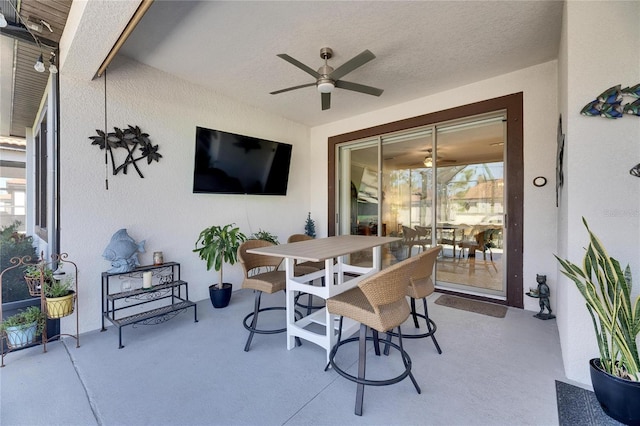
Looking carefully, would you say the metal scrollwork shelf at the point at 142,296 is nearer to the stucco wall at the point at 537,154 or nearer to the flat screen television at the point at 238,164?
the flat screen television at the point at 238,164

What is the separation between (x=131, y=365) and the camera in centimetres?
219

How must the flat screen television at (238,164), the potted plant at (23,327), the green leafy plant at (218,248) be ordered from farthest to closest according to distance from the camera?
the flat screen television at (238,164) < the green leafy plant at (218,248) < the potted plant at (23,327)

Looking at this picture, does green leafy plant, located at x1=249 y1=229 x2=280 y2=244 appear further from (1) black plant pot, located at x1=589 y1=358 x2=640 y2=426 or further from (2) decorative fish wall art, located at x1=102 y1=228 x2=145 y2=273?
(1) black plant pot, located at x1=589 y1=358 x2=640 y2=426

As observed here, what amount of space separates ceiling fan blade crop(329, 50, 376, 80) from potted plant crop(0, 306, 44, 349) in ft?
11.5

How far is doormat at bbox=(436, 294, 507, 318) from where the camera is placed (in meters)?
3.27

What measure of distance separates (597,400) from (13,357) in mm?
4392

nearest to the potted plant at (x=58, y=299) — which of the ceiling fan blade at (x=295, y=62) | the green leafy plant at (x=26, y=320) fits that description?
the green leafy plant at (x=26, y=320)

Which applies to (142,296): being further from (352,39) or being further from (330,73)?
(352,39)

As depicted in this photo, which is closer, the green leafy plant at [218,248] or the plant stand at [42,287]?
the plant stand at [42,287]

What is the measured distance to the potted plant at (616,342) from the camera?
149 cm

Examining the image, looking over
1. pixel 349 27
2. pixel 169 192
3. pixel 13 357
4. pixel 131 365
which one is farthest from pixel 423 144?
pixel 13 357

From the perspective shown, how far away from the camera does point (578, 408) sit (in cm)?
168

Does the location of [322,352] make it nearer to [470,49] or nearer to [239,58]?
[239,58]

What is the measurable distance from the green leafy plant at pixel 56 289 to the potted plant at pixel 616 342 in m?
4.03
